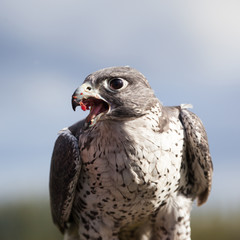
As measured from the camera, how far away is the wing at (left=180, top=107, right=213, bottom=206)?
151 inches

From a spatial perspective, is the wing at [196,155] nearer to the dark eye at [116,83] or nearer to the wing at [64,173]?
the dark eye at [116,83]

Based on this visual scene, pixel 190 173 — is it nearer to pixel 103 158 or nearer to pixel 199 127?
pixel 199 127

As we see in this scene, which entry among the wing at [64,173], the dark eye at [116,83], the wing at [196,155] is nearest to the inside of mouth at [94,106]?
the dark eye at [116,83]

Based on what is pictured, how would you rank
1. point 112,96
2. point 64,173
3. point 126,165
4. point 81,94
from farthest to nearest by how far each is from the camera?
1. point 64,173
2. point 126,165
3. point 112,96
4. point 81,94

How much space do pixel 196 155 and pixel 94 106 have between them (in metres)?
1.45

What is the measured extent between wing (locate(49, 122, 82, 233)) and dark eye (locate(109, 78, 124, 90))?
92 centimetres

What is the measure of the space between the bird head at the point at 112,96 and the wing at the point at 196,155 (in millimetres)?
753

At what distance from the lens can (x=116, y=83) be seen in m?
3.21

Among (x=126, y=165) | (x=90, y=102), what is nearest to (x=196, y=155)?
(x=126, y=165)

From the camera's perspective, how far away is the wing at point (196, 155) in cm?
383

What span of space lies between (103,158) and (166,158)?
24.6 inches

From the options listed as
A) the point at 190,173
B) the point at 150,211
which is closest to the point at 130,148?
the point at 150,211

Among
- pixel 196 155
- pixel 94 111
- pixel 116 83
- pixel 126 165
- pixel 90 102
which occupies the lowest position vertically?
pixel 126 165

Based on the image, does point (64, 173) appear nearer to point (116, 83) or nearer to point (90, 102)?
point (90, 102)
